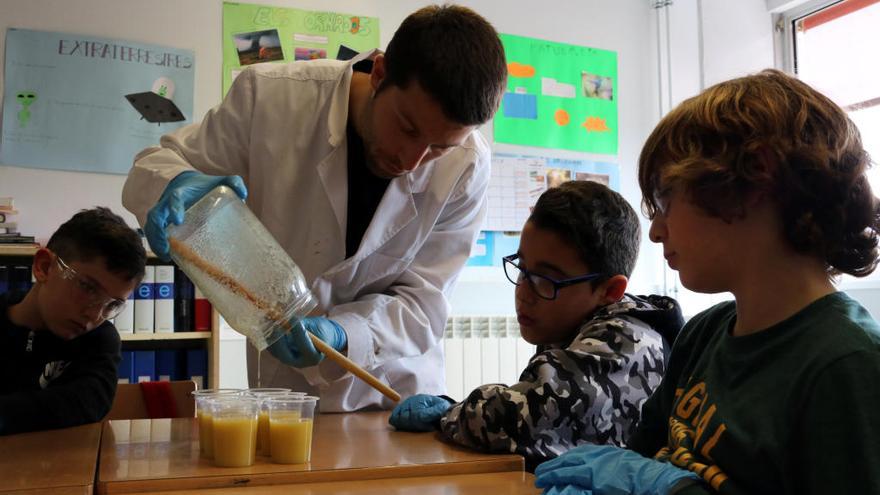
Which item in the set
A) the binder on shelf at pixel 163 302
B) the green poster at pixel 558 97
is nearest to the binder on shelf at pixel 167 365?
the binder on shelf at pixel 163 302

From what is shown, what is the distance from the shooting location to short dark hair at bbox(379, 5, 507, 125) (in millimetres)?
1279

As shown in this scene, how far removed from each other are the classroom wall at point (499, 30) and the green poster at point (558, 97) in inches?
2.2

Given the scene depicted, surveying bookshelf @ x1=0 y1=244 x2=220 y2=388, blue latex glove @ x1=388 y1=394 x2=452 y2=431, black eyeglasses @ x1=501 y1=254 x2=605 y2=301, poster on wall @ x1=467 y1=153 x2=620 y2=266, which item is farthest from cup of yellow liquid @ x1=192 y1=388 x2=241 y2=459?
poster on wall @ x1=467 y1=153 x2=620 y2=266

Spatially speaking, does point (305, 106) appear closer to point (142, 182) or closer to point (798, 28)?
point (142, 182)

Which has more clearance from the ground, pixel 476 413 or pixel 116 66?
pixel 116 66

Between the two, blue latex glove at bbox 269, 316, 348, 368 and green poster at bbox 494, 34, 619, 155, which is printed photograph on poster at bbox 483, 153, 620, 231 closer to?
green poster at bbox 494, 34, 619, 155

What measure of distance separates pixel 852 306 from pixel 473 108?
2.26 ft

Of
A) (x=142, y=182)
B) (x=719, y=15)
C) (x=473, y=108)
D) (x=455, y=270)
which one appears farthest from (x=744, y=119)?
(x=719, y=15)

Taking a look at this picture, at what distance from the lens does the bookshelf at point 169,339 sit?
2.89 meters

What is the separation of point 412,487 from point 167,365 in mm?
2441

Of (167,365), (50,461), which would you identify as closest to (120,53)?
(167,365)

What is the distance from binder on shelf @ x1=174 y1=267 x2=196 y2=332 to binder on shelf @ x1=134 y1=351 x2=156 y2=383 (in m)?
0.15

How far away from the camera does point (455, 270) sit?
1774 millimetres

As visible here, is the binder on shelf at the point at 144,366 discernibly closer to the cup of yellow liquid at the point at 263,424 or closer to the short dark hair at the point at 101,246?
→ the short dark hair at the point at 101,246
